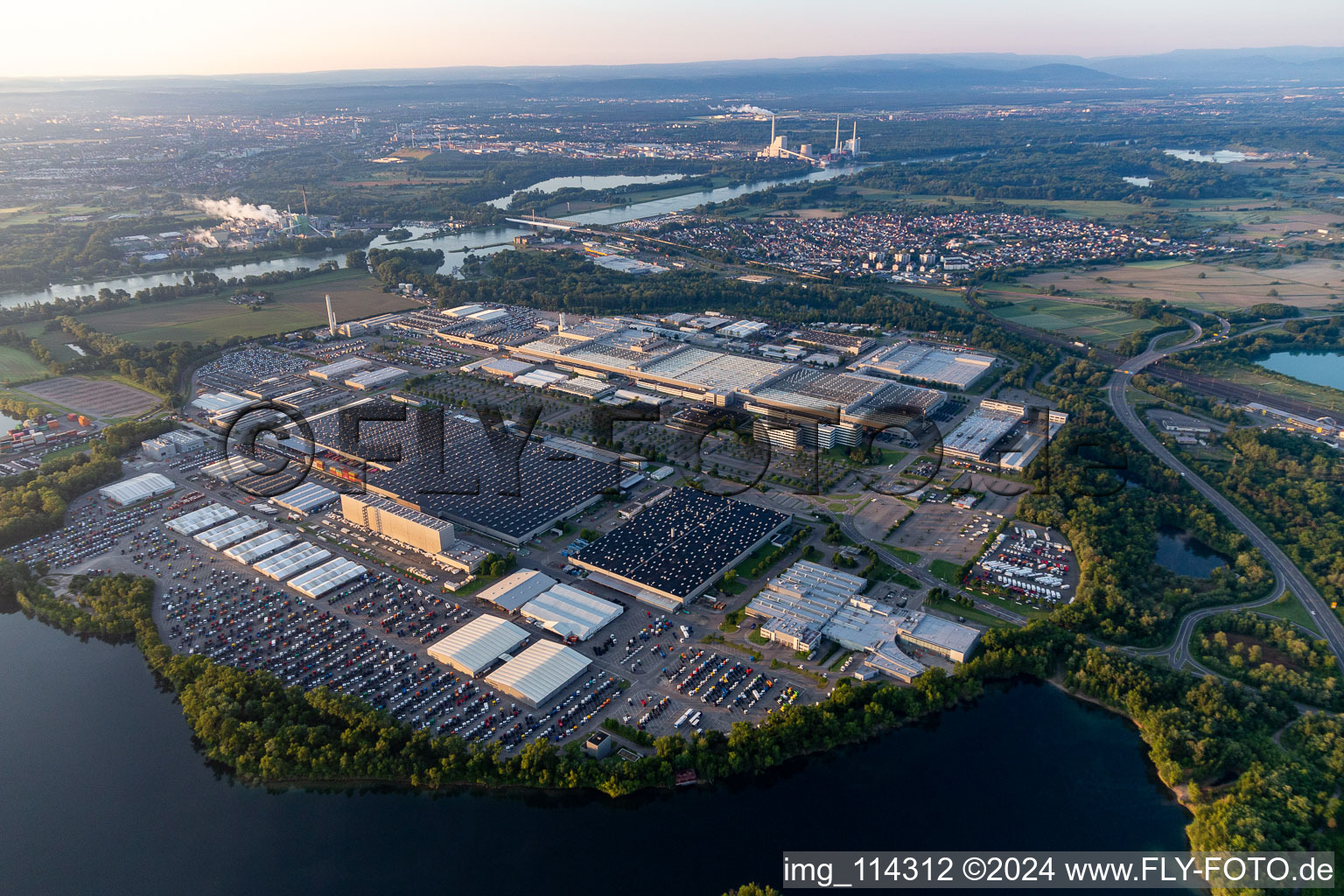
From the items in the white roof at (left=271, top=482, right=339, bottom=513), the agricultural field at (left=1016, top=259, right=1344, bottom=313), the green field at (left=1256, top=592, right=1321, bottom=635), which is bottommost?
the green field at (left=1256, top=592, right=1321, bottom=635)

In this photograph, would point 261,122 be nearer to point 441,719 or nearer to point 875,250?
point 875,250

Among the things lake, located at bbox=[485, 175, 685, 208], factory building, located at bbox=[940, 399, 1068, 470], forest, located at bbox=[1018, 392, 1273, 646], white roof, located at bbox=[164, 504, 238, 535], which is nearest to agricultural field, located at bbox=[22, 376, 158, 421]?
white roof, located at bbox=[164, 504, 238, 535]

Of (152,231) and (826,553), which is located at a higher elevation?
(152,231)

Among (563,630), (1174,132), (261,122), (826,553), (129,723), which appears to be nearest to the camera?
(129,723)

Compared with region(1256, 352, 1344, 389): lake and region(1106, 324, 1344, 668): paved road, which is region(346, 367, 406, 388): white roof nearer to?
region(1106, 324, 1344, 668): paved road

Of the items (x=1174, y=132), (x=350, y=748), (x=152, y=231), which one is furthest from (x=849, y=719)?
(x=1174, y=132)
